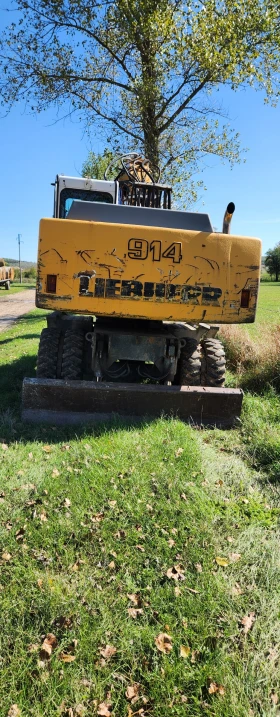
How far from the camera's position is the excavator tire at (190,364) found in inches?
226

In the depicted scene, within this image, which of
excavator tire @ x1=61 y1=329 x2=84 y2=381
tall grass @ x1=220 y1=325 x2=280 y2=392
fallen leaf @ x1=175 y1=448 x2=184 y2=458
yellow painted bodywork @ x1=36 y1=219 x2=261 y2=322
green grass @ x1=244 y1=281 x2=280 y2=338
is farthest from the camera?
green grass @ x1=244 y1=281 x2=280 y2=338

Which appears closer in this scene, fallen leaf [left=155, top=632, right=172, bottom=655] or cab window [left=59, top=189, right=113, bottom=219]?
fallen leaf [left=155, top=632, right=172, bottom=655]

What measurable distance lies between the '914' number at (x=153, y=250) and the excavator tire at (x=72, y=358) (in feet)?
4.98

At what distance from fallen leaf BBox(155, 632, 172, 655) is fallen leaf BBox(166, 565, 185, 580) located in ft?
1.24

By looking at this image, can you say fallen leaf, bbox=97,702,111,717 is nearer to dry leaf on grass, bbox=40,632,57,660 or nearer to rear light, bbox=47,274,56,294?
dry leaf on grass, bbox=40,632,57,660

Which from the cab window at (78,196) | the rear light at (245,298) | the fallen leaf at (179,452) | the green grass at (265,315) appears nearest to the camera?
the fallen leaf at (179,452)

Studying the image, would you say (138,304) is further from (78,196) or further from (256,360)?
(78,196)

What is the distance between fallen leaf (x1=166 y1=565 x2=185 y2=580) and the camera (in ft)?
9.21

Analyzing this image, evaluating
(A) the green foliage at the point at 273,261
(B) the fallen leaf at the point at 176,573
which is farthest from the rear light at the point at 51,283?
(A) the green foliage at the point at 273,261

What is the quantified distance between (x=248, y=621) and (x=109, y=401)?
2943mm

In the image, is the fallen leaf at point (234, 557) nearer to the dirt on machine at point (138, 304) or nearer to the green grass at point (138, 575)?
the green grass at point (138, 575)

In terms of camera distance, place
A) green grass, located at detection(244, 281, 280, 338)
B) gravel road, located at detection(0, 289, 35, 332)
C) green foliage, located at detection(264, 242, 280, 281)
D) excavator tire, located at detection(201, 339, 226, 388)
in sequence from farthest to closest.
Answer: green foliage, located at detection(264, 242, 280, 281)
gravel road, located at detection(0, 289, 35, 332)
green grass, located at detection(244, 281, 280, 338)
excavator tire, located at detection(201, 339, 226, 388)

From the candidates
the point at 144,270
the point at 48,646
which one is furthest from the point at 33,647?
the point at 144,270

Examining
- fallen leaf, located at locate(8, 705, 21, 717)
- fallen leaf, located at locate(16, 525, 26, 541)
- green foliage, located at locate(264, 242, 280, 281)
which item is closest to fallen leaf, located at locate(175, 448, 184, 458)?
fallen leaf, located at locate(16, 525, 26, 541)
